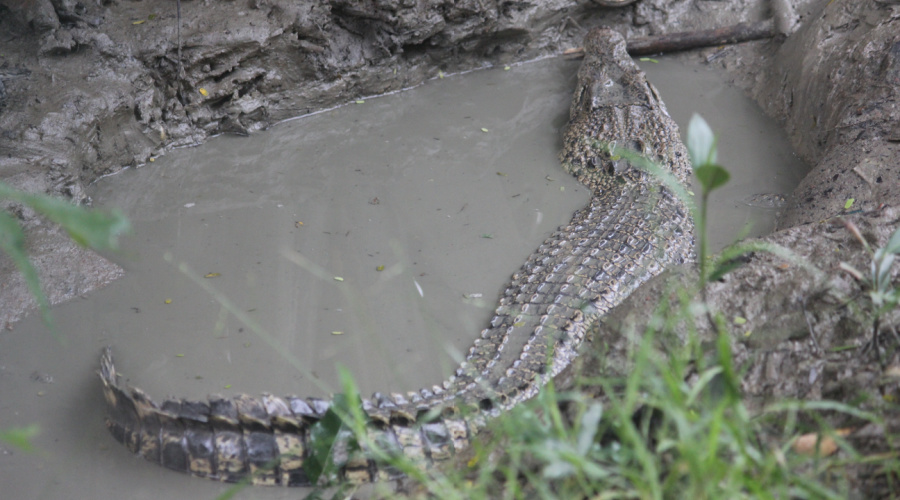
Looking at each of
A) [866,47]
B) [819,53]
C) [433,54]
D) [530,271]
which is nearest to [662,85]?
[819,53]

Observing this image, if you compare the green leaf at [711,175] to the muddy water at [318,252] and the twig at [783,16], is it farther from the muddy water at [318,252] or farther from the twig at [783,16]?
the twig at [783,16]

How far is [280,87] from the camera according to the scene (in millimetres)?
4574

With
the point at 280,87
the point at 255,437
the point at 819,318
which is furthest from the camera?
the point at 280,87

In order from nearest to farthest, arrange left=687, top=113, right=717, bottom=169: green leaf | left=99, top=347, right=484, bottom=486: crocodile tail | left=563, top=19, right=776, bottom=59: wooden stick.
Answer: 1. left=687, top=113, right=717, bottom=169: green leaf
2. left=99, top=347, right=484, bottom=486: crocodile tail
3. left=563, top=19, right=776, bottom=59: wooden stick

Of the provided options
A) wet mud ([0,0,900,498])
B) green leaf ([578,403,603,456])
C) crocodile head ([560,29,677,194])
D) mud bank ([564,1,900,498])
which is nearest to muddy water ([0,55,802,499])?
wet mud ([0,0,900,498])

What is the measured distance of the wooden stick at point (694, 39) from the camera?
5.30m

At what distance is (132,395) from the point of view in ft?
6.97

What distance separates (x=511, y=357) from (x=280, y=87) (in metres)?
2.90

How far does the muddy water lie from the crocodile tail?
185 mm

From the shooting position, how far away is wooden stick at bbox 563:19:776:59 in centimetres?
530

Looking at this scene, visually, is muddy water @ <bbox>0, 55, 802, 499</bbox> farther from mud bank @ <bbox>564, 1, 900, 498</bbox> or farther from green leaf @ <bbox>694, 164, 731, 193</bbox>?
green leaf @ <bbox>694, 164, 731, 193</bbox>

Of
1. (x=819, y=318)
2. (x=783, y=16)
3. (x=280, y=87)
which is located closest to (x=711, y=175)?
(x=819, y=318)

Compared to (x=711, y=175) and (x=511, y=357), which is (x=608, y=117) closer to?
(x=511, y=357)

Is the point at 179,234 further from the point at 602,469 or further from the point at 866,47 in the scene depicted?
the point at 866,47
